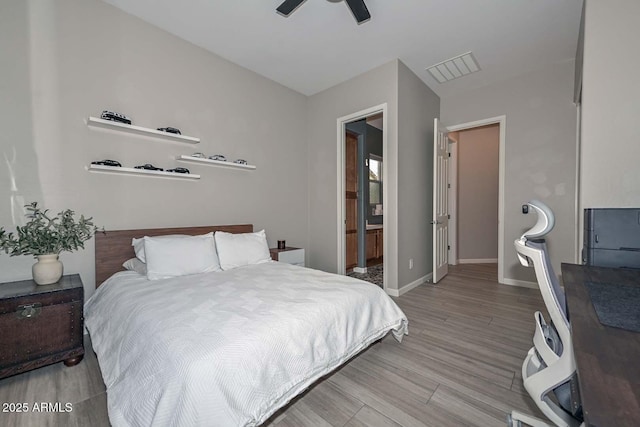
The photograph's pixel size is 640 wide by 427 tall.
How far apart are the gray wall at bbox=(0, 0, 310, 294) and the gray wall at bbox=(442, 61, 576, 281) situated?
3427mm

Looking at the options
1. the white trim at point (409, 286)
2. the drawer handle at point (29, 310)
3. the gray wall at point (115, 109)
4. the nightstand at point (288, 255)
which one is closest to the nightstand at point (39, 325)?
the drawer handle at point (29, 310)

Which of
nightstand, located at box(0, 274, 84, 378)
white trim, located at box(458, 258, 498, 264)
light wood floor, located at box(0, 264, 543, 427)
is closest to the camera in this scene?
light wood floor, located at box(0, 264, 543, 427)

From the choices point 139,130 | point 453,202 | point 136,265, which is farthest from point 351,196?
point 136,265

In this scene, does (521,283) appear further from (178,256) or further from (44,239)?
(44,239)

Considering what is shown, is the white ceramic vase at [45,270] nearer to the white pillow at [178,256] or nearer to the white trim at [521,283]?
the white pillow at [178,256]

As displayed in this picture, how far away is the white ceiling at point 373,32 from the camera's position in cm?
244

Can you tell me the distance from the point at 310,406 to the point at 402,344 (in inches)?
39.1

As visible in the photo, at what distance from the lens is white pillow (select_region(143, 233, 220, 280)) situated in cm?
220

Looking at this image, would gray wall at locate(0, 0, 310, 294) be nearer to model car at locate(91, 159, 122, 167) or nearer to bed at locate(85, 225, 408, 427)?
model car at locate(91, 159, 122, 167)

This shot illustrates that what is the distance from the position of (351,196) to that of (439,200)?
4.91 feet

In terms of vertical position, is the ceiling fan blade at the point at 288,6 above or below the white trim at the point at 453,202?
above

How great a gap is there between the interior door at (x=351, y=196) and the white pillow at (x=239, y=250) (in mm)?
2181

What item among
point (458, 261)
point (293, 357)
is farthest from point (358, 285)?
point (458, 261)

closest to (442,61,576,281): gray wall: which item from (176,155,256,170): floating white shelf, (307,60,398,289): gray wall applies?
(307,60,398,289): gray wall
